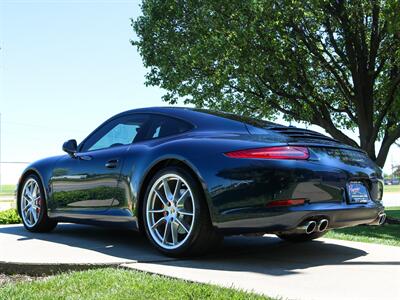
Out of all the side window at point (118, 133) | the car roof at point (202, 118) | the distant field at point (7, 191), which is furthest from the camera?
the distant field at point (7, 191)

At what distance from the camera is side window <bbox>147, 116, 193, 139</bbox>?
4.89 meters

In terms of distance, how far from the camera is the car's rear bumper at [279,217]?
158 inches

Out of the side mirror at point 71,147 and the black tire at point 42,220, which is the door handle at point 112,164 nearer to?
the side mirror at point 71,147

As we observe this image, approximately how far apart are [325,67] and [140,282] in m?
13.1

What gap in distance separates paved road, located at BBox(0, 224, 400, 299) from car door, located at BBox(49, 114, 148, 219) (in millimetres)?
384

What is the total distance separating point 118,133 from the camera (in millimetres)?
5578

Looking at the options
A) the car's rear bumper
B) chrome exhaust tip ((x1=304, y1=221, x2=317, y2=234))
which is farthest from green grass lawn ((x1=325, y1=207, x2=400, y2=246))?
chrome exhaust tip ((x1=304, y1=221, x2=317, y2=234))

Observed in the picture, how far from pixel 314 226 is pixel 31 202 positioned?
377 centimetres

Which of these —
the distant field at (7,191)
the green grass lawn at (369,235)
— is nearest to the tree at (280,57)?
the green grass lawn at (369,235)

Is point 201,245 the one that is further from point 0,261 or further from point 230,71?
point 230,71

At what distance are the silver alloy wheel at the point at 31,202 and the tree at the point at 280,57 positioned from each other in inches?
331

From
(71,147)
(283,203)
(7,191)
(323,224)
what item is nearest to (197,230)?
(283,203)

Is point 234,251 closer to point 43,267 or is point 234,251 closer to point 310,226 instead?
point 310,226

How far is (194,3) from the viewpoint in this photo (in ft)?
49.5
